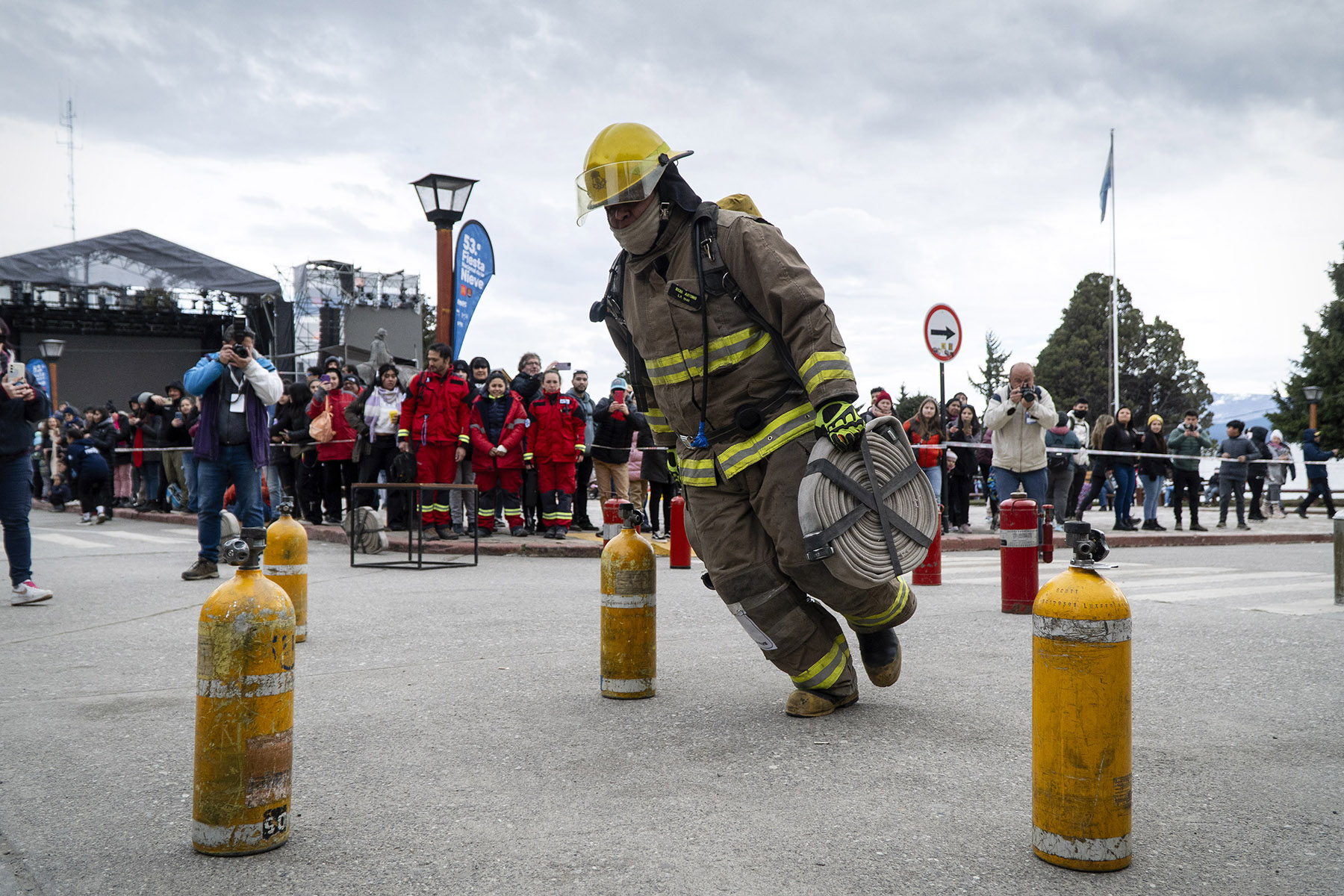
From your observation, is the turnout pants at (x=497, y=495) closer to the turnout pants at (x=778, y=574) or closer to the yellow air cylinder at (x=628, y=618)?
the yellow air cylinder at (x=628, y=618)

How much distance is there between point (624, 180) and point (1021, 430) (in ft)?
25.2

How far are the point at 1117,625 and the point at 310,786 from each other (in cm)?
254

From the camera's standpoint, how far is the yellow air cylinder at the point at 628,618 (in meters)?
4.60

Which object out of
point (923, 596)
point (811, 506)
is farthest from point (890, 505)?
point (923, 596)

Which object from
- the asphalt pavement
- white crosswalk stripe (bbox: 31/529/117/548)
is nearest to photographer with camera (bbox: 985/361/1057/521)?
the asphalt pavement

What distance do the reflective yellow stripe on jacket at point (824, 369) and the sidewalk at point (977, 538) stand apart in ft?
15.9

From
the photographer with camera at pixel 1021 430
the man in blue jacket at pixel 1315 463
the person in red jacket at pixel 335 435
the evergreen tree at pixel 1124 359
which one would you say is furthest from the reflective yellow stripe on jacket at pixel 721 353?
the evergreen tree at pixel 1124 359

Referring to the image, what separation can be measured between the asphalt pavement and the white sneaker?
1118mm

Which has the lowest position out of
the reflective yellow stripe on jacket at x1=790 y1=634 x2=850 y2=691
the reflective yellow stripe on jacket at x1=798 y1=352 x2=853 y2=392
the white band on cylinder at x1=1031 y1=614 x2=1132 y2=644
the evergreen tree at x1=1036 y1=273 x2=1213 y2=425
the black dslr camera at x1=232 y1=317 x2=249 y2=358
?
the reflective yellow stripe on jacket at x1=790 y1=634 x2=850 y2=691

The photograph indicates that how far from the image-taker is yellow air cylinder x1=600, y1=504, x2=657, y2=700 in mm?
4602

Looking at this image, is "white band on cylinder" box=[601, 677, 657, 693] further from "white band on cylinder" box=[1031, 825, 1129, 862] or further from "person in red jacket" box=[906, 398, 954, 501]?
"person in red jacket" box=[906, 398, 954, 501]

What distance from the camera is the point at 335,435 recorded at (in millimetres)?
13461

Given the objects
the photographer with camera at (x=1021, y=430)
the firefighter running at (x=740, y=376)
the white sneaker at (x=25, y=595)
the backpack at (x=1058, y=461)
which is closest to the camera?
the firefighter running at (x=740, y=376)

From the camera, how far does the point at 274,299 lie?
36219 millimetres
